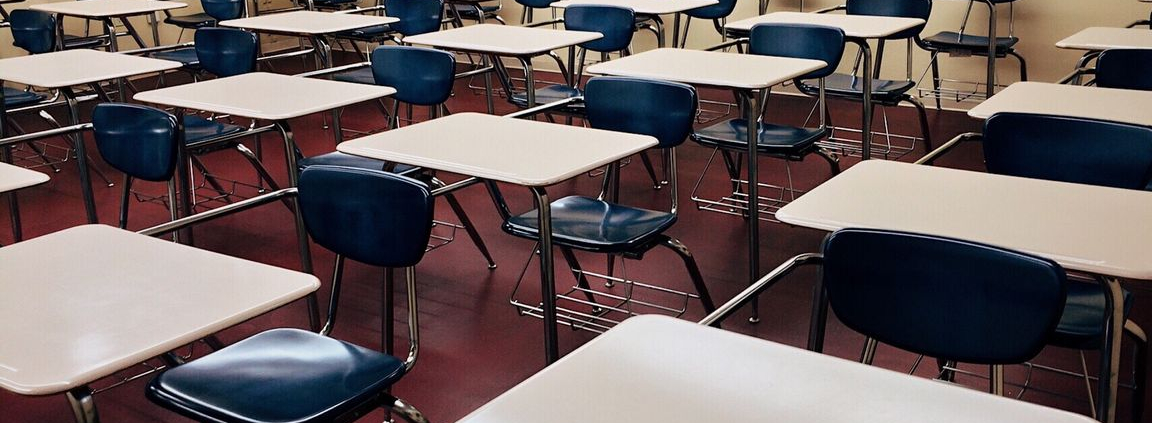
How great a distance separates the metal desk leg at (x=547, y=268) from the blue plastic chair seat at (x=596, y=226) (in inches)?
8.9

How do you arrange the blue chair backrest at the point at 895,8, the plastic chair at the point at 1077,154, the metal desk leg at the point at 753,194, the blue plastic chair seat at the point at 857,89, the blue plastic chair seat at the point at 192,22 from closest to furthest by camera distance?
the plastic chair at the point at 1077,154
the metal desk leg at the point at 753,194
the blue plastic chair seat at the point at 857,89
the blue chair backrest at the point at 895,8
the blue plastic chair seat at the point at 192,22

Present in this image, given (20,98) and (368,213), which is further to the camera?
(20,98)

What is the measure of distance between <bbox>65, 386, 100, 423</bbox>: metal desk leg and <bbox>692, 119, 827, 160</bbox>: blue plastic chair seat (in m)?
2.81

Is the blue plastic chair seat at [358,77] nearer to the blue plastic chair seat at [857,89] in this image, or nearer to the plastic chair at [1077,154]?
the blue plastic chair seat at [857,89]

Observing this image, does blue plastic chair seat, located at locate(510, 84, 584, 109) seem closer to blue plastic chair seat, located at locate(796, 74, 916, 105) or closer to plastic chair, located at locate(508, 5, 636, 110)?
plastic chair, located at locate(508, 5, 636, 110)

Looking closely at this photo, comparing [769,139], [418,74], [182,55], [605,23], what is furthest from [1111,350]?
[182,55]

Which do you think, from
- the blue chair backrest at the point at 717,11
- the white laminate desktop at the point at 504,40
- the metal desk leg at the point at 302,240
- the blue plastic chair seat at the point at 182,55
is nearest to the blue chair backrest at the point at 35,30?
the blue plastic chair seat at the point at 182,55

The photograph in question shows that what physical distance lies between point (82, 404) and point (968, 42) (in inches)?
219

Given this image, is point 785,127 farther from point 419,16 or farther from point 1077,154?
point 419,16

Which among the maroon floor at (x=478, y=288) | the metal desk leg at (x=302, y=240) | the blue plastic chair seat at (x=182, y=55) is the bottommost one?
the maroon floor at (x=478, y=288)

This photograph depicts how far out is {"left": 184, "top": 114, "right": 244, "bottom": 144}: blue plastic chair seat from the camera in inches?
171

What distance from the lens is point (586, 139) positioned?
309cm

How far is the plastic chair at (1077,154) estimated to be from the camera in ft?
8.57

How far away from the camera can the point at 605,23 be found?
577 centimetres
